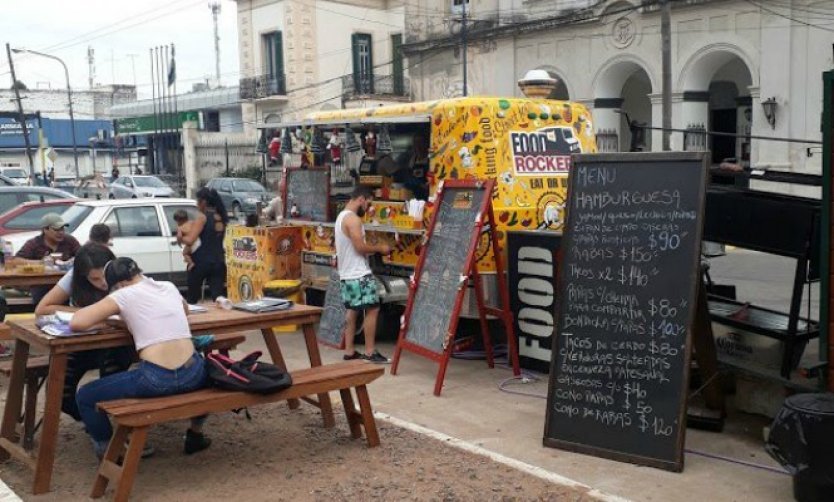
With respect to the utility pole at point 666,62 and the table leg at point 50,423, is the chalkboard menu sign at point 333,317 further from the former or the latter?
the utility pole at point 666,62

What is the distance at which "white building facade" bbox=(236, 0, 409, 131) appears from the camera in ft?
129

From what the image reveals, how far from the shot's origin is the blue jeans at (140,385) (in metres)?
4.68

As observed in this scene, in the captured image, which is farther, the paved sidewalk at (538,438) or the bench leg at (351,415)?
the bench leg at (351,415)

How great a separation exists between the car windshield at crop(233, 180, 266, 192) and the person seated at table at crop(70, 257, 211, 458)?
2531 centimetres

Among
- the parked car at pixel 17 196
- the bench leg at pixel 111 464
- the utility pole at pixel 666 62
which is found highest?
the utility pole at pixel 666 62

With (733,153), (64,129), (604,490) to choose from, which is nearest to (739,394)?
(604,490)

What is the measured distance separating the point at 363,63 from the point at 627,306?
127 feet

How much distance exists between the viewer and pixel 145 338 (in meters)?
4.74

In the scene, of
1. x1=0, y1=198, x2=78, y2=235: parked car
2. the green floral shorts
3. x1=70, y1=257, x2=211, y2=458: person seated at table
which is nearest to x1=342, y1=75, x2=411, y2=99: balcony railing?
x1=0, y1=198, x2=78, y2=235: parked car

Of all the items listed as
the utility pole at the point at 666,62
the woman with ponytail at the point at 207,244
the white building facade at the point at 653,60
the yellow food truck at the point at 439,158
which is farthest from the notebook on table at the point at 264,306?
the utility pole at the point at 666,62

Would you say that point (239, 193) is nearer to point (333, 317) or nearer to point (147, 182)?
point (147, 182)

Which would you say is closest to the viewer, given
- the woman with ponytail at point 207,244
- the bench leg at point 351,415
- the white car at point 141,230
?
the bench leg at point 351,415

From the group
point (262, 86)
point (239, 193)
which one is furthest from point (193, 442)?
point (262, 86)

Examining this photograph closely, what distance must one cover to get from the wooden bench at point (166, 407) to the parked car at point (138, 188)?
2935 cm
